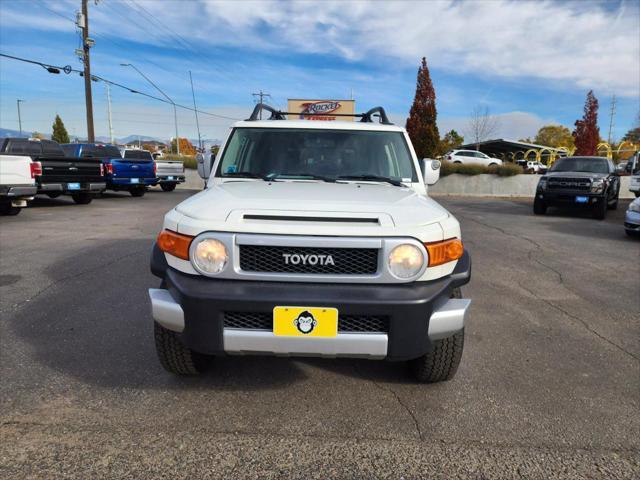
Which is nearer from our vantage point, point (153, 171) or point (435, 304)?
point (435, 304)

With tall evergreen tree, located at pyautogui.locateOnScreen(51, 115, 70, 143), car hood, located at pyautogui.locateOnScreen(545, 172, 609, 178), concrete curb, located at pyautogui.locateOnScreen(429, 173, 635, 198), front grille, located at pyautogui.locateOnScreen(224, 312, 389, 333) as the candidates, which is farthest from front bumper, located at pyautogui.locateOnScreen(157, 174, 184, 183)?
tall evergreen tree, located at pyautogui.locateOnScreen(51, 115, 70, 143)

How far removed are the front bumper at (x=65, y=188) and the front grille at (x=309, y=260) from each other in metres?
12.3

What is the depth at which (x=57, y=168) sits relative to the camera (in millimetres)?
12867

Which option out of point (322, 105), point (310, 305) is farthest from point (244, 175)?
point (322, 105)

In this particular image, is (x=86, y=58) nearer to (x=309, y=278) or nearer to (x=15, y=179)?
(x=15, y=179)

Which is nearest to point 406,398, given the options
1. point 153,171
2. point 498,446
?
point 498,446

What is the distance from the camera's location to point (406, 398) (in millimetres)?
2967

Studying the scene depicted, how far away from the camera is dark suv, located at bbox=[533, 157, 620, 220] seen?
1320 cm

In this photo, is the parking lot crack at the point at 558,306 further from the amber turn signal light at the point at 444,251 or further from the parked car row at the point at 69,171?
the parked car row at the point at 69,171

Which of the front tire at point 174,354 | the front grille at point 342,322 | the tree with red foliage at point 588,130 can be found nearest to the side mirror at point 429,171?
the front grille at point 342,322

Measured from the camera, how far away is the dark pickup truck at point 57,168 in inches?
493

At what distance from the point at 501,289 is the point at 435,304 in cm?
353

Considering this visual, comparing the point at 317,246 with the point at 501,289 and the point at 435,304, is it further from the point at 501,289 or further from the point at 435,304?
the point at 501,289

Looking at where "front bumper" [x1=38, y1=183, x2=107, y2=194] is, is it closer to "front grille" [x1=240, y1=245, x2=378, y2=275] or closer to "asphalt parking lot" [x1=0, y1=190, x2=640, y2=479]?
"asphalt parking lot" [x1=0, y1=190, x2=640, y2=479]
